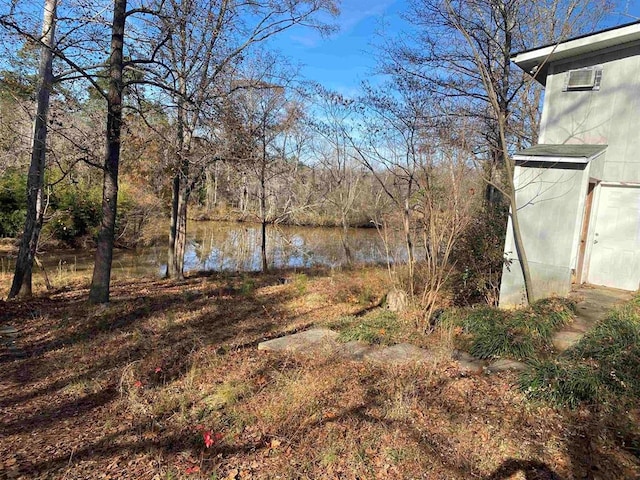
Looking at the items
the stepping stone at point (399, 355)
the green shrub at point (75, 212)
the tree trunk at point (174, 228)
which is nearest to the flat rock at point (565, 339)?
the stepping stone at point (399, 355)

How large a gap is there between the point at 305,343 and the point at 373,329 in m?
0.91

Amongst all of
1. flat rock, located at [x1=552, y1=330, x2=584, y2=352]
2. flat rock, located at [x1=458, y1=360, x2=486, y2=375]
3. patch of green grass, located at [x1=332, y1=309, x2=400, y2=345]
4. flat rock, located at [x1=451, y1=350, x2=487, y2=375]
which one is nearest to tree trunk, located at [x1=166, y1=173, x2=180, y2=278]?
patch of green grass, located at [x1=332, y1=309, x2=400, y2=345]

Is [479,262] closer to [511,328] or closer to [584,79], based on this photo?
[511,328]

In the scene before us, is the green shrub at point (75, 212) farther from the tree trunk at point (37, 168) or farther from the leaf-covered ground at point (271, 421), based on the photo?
A: the leaf-covered ground at point (271, 421)

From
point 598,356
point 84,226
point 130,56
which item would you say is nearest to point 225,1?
point 130,56

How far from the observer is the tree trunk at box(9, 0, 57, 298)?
754 centimetres

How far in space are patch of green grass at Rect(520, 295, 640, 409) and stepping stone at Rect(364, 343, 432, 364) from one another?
1035 mm

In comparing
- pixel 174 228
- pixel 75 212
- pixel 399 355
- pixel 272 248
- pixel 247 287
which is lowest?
pixel 272 248

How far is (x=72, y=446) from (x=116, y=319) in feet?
13.6

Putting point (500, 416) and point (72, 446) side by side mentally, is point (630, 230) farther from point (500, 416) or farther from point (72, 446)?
point (72, 446)

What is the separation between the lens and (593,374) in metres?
3.62

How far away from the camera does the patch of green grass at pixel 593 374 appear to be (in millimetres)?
3414

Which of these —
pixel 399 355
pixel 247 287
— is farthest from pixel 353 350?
pixel 247 287

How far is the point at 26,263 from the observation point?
849 centimetres
